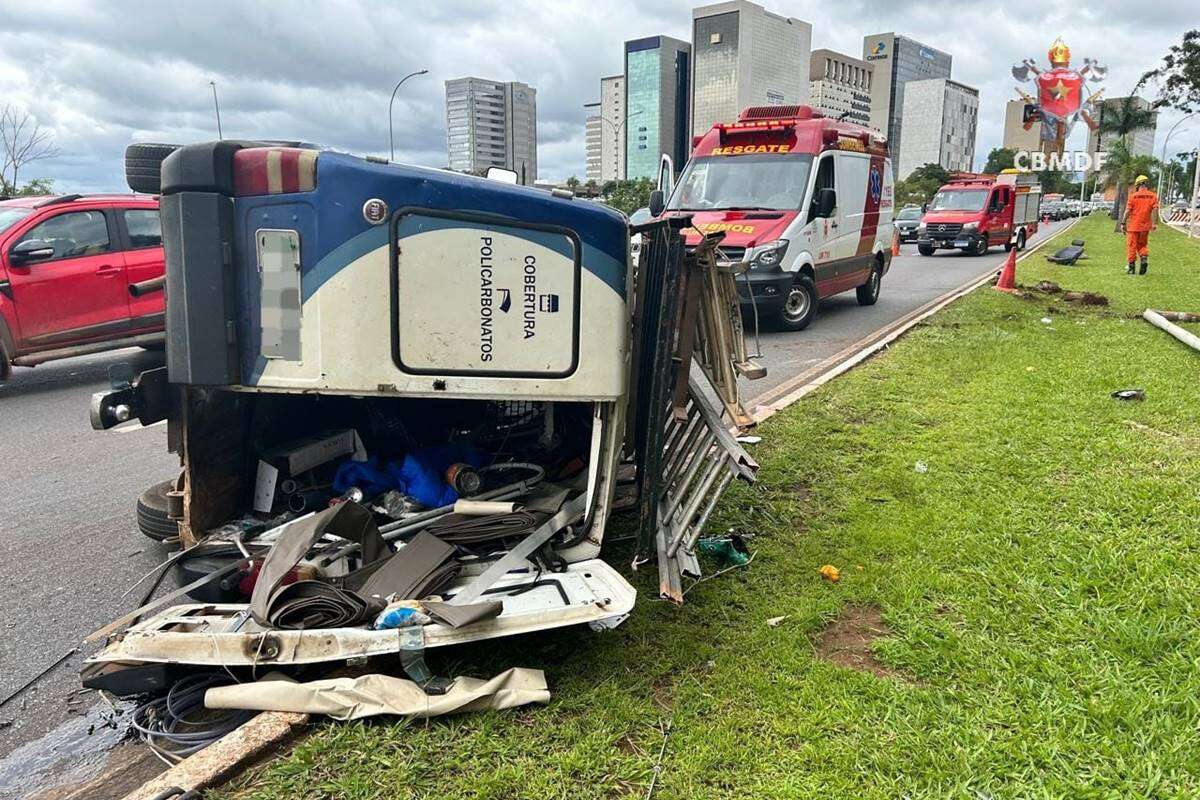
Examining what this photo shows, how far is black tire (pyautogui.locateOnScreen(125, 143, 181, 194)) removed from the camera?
328 cm

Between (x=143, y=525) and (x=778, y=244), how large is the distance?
26.6 ft

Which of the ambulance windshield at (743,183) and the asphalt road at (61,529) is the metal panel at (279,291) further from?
the ambulance windshield at (743,183)

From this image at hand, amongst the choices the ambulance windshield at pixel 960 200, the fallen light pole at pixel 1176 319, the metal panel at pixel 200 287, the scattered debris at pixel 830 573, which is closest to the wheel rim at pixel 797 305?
the fallen light pole at pixel 1176 319

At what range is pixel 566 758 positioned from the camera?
2473mm

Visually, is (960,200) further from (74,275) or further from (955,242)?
(74,275)

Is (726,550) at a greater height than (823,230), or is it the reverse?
(823,230)

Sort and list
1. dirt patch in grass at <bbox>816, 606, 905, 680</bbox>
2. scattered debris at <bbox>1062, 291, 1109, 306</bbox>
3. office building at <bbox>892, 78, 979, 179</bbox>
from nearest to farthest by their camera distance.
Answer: dirt patch in grass at <bbox>816, 606, 905, 680</bbox> < scattered debris at <bbox>1062, 291, 1109, 306</bbox> < office building at <bbox>892, 78, 979, 179</bbox>

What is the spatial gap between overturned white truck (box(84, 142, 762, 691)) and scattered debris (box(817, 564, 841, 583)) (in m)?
0.60

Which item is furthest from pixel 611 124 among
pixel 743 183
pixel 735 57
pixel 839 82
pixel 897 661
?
pixel 897 661

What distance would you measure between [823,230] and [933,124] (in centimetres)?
12334

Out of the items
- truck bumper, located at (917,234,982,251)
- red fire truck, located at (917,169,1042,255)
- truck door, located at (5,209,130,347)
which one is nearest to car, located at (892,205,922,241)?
red fire truck, located at (917,169,1042,255)

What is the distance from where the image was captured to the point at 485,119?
111ft

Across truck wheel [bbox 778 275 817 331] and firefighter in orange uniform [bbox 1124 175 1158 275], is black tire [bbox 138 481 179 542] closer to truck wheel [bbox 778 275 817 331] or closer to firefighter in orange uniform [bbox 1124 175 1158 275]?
truck wheel [bbox 778 275 817 331]

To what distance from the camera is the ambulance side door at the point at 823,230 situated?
34.9 ft
